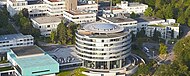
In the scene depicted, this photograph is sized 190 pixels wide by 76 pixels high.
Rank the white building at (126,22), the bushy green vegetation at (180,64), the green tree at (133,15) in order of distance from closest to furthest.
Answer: the bushy green vegetation at (180,64)
the white building at (126,22)
the green tree at (133,15)

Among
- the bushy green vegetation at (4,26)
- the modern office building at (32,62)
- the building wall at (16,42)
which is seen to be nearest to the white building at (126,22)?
the building wall at (16,42)

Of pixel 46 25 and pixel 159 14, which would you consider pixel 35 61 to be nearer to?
pixel 46 25

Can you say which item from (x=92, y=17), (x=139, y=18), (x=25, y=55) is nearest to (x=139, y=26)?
(x=139, y=18)

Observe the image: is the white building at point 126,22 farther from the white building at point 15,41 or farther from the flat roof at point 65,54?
the white building at point 15,41

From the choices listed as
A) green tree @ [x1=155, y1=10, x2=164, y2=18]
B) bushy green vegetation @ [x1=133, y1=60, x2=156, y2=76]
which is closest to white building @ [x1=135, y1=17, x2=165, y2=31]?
green tree @ [x1=155, y1=10, x2=164, y2=18]

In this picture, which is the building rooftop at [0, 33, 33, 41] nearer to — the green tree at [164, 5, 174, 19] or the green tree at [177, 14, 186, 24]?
the green tree at [164, 5, 174, 19]

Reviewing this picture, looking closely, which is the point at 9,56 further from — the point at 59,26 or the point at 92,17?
the point at 92,17
